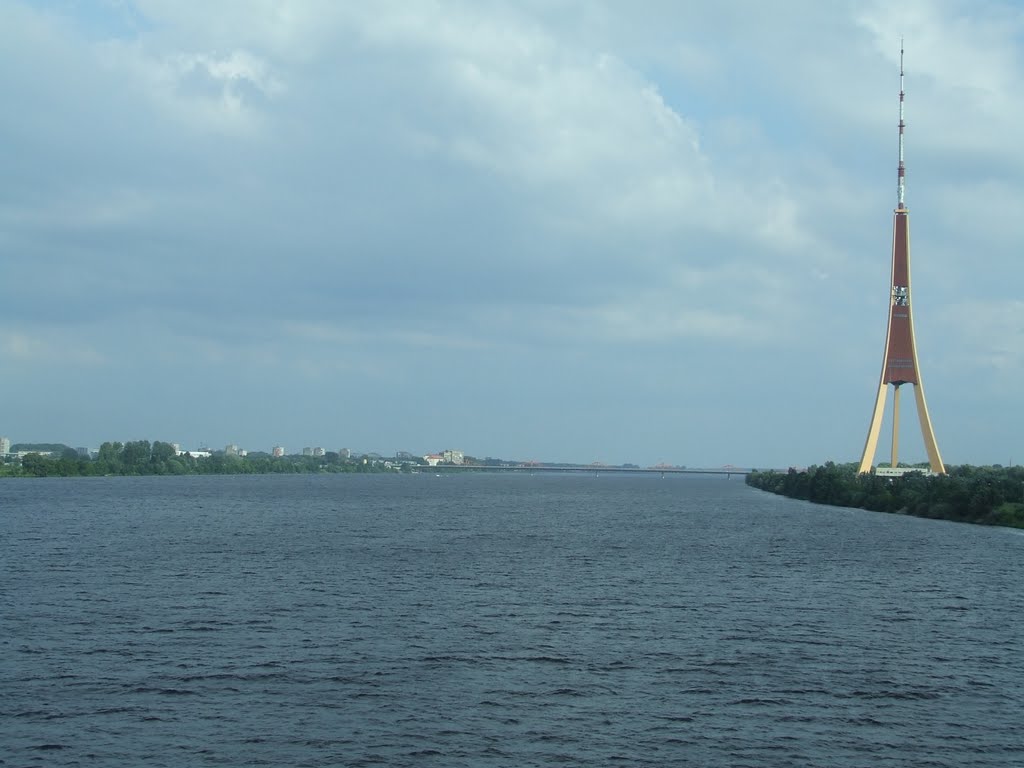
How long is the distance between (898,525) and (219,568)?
4493cm

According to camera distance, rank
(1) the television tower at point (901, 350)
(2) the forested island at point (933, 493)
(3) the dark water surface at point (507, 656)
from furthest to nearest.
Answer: (1) the television tower at point (901, 350) < (2) the forested island at point (933, 493) < (3) the dark water surface at point (507, 656)

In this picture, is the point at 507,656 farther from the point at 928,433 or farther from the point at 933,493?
the point at 928,433

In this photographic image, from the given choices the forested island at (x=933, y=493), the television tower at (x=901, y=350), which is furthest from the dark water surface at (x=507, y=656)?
the television tower at (x=901, y=350)

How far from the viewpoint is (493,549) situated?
47188 millimetres

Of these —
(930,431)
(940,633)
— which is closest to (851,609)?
(940,633)

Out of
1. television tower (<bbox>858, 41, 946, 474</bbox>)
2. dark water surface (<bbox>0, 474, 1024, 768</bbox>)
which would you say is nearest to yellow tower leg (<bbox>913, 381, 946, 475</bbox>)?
television tower (<bbox>858, 41, 946, 474</bbox>)

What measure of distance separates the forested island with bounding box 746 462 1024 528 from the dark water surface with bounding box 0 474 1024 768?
22362 mm

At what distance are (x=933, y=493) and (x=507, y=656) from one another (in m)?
61.1

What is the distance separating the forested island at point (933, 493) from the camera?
6719 cm

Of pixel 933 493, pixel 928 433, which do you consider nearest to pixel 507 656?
pixel 933 493

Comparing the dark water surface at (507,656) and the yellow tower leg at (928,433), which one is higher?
the yellow tower leg at (928,433)

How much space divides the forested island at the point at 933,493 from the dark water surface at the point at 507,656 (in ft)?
73.4

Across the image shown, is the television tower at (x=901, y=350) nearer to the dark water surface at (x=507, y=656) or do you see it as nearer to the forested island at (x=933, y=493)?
the forested island at (x=933, y=493)

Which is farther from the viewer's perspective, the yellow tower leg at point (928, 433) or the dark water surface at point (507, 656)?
the yellow tower leg at point (928, 433)
